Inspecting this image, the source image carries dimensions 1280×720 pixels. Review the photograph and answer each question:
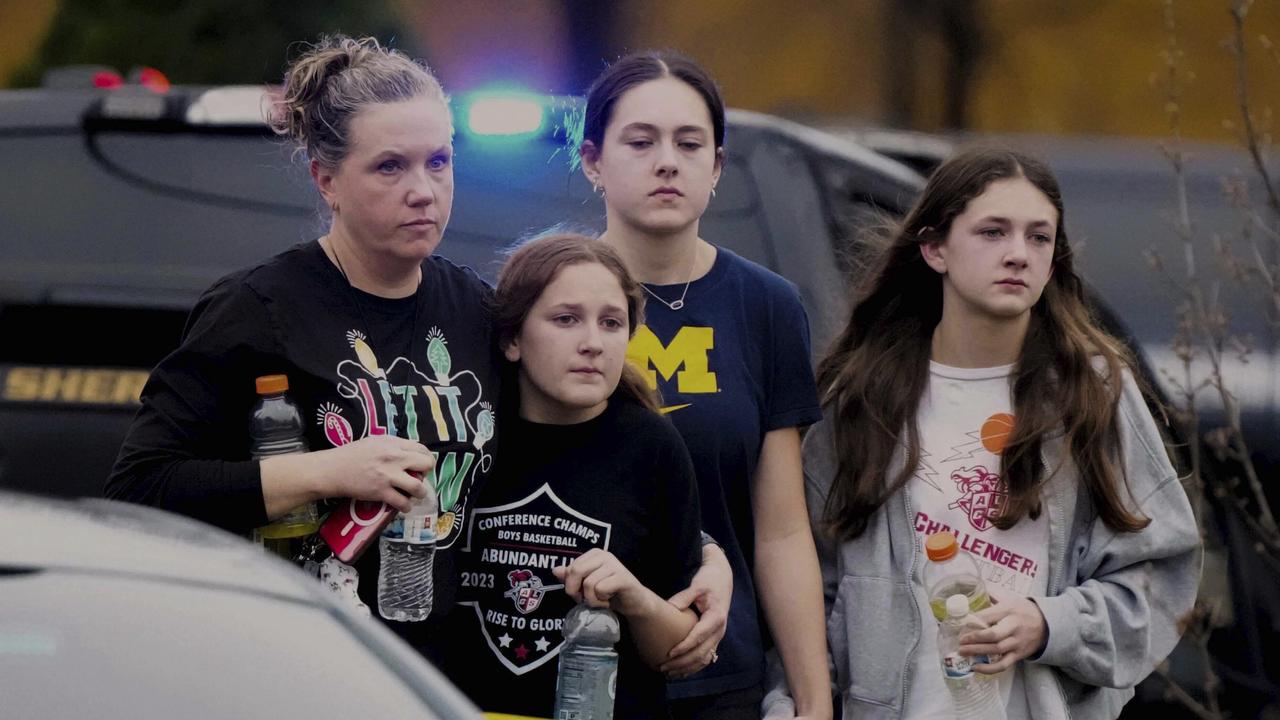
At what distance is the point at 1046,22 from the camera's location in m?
14.7

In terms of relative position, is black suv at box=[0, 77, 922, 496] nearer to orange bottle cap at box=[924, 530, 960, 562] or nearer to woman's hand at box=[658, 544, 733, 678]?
orange bottle cap at box=[924, 530, 960, 562]

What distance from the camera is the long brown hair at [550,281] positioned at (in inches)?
132

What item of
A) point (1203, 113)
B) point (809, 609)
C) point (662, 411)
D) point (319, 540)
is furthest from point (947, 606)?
point (1203, 113)

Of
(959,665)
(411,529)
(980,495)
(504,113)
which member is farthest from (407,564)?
(504,113)

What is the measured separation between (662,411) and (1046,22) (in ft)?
39.2

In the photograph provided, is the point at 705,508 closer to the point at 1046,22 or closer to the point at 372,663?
the point at 372,663

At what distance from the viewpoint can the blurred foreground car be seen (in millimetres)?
1965

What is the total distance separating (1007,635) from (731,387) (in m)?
0.67

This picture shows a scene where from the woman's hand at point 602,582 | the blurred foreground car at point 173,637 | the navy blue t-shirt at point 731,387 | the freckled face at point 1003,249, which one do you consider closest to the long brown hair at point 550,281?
the navy blue t-shirt at point 731,387

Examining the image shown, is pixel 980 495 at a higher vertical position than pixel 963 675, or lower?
higher

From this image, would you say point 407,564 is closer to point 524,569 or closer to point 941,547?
point 524,569

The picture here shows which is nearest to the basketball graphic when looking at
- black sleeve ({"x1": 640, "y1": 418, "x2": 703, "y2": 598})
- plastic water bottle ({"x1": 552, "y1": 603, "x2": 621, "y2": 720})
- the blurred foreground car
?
black sleeve ({"x1": 640, "y1": 418, "x2": 703, "y2": 598})

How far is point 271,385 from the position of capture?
2939 mm

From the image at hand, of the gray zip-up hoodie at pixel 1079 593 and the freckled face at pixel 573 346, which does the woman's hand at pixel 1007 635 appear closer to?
the gray zip-up hoodie at pixel 1079 593
